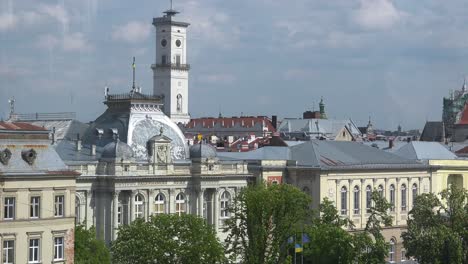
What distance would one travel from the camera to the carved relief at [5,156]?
256 feet

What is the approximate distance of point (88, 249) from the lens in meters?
85.4

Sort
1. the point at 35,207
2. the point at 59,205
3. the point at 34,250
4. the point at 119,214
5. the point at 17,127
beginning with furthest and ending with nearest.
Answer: the point at 119,214 < the point at 59,205 < the point at 17,127 < the point at 35,207 < the point at 34,250

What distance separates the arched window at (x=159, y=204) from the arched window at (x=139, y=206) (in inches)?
56.0

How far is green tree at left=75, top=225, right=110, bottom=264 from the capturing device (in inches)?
3305

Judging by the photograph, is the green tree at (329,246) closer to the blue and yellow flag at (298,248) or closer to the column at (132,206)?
the blue and yellow flag at (298,248)

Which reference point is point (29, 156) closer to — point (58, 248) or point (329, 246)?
point (58, 248)

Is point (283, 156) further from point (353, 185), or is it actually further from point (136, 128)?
point (136, 128)

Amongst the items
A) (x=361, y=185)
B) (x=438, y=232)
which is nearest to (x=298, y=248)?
(x=438, y=232)

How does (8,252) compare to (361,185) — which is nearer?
(8,252)

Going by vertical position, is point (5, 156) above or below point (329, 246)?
above

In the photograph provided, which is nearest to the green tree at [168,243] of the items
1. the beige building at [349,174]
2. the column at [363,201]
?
the beige building at [349,174]

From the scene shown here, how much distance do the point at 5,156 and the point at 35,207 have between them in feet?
11.9

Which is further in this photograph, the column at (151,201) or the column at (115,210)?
the column at (151,201)

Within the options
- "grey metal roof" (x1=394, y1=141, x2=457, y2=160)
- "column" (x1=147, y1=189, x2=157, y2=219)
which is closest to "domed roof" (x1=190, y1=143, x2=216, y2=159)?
"column" (x1=147, y1=189, x2=157, y2=219)
